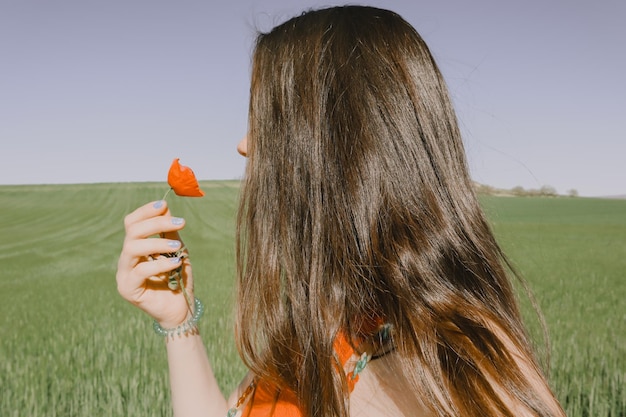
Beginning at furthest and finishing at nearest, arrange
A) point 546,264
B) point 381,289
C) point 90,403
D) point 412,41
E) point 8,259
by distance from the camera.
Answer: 1. point 8,259
2. point 546,264
3. point 90,403
4. point 412,41
5. point 381,289

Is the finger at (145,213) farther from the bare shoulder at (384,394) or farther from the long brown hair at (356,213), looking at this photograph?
the bare shoulder at (384,394)

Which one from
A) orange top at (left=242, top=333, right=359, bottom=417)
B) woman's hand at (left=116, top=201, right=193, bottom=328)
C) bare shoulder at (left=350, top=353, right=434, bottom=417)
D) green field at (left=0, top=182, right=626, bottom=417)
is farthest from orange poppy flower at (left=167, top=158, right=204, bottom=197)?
bare shoulder at (left=350, top=353, right=434, bottom=417)

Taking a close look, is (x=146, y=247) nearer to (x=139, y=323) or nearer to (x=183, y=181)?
(x=183, y=181)

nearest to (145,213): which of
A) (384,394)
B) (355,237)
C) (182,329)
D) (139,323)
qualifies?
(182,329)

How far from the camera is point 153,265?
1293 mm

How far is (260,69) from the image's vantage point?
1.35 meters

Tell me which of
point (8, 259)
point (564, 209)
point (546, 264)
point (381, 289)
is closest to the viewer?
point (381, 289)

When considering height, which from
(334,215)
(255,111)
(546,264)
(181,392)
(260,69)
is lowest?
(546,264)

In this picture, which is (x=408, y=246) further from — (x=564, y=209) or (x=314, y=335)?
(x=564, y=209)

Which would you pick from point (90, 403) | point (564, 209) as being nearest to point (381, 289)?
point (90, 403)

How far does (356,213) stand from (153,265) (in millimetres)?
499

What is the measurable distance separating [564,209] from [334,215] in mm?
40926

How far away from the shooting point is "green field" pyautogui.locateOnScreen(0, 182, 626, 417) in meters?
3.72

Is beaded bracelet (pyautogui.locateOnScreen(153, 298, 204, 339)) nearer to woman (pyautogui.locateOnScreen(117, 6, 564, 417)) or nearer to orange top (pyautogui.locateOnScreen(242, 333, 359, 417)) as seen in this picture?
woman (pyautogui.locateOnScreen(117, 6, 564, 417))
